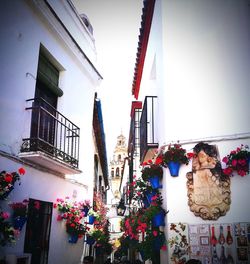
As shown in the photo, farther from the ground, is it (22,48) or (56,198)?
(22,48)

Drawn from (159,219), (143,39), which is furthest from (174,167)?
(143,39)

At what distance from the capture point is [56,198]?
25.2ft

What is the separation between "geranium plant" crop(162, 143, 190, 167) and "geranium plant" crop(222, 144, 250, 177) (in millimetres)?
693

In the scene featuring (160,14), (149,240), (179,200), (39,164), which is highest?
(160,14)

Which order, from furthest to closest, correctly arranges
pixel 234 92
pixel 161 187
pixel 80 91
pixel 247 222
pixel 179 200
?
1. pixel 80 91
2. pixel 161 187
3. pixel 234 92
4. pixel 179 200
5. pixel 247 222

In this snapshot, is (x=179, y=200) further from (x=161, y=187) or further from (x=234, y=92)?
(x=234, y=92)

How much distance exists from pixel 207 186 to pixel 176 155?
0.80 m

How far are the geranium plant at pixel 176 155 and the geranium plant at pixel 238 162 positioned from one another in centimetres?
69

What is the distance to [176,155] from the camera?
5.70m

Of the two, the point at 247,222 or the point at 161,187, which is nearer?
the point at 247,222

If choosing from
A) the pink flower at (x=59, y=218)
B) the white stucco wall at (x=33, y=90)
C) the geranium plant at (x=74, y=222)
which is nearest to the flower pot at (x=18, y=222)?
the white stucco wall at (x=33, y=90)

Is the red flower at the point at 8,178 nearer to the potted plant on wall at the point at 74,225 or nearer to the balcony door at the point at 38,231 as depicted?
the balcony door at the point at 38,231

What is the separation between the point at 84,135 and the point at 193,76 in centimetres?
491

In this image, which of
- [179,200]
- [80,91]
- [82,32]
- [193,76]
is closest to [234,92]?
[193,76]
